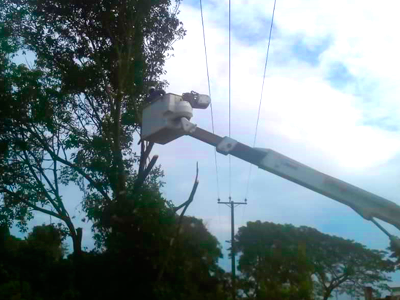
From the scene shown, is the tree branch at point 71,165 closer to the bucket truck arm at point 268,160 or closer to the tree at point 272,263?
the tree at point 272,263

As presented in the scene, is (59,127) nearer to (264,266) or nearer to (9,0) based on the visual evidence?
(9,0)

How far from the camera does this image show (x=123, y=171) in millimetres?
18156

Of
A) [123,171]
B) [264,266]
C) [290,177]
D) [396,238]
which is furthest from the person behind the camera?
[264,266]

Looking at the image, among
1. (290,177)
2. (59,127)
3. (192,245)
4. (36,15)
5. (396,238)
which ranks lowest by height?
(396,238)

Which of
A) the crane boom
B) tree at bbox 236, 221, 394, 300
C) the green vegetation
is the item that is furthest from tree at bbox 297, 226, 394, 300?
the crane boom

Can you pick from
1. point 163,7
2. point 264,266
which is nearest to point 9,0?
point 163,7

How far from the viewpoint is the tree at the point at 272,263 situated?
23.5 metres

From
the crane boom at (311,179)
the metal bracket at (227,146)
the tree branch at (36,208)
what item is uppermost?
the tree branch at (36,208)

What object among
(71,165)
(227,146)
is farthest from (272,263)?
(227,146)

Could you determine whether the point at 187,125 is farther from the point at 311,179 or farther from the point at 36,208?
the point at 36,208

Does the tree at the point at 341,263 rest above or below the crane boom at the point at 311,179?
above

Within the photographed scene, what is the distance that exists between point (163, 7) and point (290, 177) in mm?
11925

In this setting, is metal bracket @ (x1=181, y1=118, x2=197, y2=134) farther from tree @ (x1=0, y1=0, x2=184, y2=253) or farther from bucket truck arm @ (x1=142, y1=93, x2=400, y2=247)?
tree @ (x1=0, y1=0, x2=184, y2=253)

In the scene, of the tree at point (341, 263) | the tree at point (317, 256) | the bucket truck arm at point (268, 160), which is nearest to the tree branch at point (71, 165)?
the bucket truck arm at point (268, 160)
